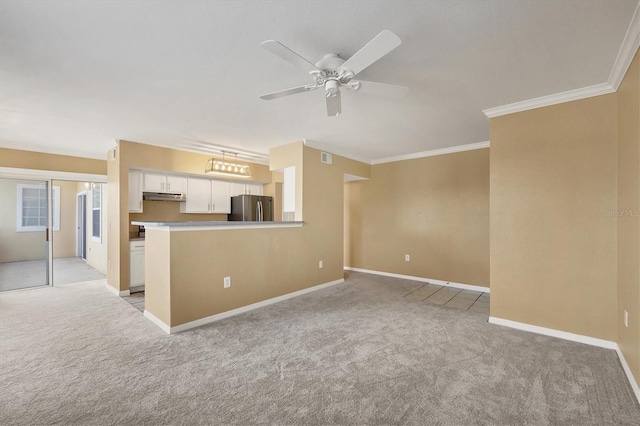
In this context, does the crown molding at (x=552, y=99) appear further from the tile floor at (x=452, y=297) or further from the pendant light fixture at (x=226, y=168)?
the pendant light fixture at (x=226, y=168)

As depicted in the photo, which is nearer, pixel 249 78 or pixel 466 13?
pixel 466 13

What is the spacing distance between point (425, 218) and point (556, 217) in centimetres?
248

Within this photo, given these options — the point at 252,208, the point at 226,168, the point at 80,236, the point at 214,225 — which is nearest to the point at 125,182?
the point at 226,168

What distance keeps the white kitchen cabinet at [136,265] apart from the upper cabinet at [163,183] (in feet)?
3.18

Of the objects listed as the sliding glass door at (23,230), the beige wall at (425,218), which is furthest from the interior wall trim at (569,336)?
the sliding glass door at (23,230)

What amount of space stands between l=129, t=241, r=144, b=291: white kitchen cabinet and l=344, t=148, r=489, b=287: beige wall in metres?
4.01

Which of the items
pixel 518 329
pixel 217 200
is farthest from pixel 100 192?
pixel 518 329

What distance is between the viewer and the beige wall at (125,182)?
4.41 m

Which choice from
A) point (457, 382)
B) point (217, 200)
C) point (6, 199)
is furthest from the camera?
point (217, 200)

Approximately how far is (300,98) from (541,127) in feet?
Answer: 8.26

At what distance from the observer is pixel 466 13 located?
5.44ft

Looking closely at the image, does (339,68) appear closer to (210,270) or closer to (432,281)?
(210,270)

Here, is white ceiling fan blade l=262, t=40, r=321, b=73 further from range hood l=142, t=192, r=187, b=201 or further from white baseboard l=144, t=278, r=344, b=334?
range hood l=142, t=192, r=187, b=201

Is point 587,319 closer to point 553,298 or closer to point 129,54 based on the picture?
point 553,298
